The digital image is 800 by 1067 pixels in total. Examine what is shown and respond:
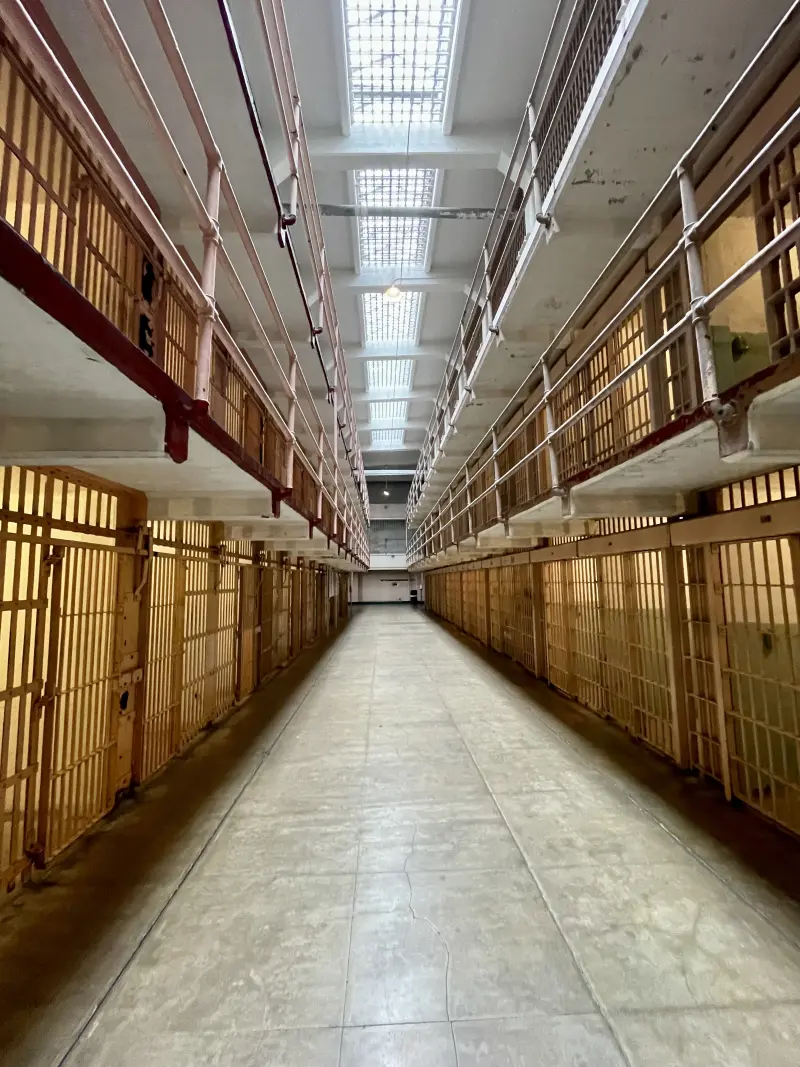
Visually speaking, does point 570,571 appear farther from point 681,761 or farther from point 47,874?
point 47,874

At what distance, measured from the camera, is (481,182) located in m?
6.50

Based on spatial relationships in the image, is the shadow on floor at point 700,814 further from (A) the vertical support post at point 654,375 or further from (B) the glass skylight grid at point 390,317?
(B) the glass skylight grid at point 390,317

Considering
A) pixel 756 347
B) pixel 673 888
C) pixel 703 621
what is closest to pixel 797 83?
pixel 756 347

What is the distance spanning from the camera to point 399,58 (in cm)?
491

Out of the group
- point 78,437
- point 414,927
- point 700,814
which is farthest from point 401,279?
point 414,927

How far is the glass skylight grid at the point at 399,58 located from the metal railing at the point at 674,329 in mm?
2883

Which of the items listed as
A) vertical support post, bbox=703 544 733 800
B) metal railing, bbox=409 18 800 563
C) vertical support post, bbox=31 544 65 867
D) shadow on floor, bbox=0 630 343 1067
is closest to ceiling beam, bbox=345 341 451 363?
metal railing, bbox=409 18 800 563

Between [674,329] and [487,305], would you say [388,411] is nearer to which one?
[487,305]

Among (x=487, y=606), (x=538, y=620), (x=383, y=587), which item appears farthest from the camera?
(x=383, y=587)

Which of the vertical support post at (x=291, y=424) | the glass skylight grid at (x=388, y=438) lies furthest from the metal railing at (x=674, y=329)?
the glass skylight grid at (x=388, y=438)

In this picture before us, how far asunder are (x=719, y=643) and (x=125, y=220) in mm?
4773

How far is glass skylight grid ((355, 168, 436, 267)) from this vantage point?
6.31 m

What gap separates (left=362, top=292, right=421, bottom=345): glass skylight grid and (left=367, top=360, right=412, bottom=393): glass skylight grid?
104 cm

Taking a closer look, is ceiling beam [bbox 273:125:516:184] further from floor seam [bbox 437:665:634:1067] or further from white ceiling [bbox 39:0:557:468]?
floor seam [bbox 437:665:634:1067]
